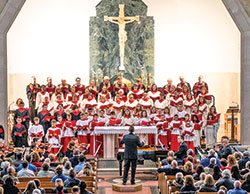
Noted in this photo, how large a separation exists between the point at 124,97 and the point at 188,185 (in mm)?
9648

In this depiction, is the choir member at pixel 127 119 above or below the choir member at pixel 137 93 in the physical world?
below

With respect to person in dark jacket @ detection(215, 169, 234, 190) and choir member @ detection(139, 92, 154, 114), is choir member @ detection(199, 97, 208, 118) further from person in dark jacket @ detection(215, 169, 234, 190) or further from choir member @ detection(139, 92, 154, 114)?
person in dark jacket @ detection(215, 169, 234, 190)

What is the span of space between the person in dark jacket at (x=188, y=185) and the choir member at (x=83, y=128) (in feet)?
26.0

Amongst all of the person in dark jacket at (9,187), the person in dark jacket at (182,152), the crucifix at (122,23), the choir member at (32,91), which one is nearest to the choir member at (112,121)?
the choir member at (32,91)

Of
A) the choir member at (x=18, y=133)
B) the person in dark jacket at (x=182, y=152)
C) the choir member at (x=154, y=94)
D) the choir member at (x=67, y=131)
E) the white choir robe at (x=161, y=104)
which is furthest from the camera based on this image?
the choir member at (x=154, y=94)

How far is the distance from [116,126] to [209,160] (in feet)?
17.8

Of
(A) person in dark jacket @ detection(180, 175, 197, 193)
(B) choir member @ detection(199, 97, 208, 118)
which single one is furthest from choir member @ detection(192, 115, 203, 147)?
(A) person in dark jacket @ detection(180, 175, 197, 193)

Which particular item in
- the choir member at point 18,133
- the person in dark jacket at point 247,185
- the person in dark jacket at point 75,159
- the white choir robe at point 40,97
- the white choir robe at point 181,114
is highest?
the white choir robe at point 40,97

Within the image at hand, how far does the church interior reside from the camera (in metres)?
13.9

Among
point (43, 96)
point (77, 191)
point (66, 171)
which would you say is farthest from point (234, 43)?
point (77, 191)

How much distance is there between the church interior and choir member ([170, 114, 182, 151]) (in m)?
0.03

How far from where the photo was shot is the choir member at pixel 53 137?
18672 mm

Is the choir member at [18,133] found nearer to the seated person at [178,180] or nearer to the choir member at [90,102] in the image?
the choir member at [90,102]

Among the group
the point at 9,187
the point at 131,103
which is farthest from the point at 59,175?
the point at 131,103
